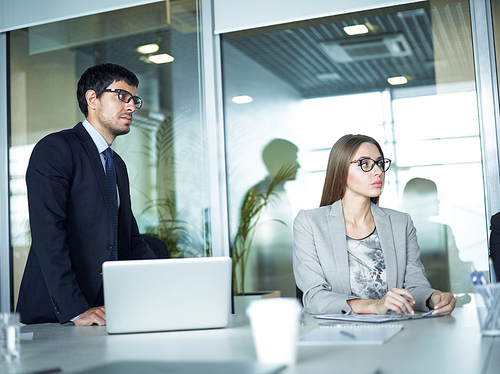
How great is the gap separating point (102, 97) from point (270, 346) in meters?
1.95

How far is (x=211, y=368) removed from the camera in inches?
45.7

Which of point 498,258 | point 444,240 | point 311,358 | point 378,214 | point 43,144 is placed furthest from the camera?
point 444,240

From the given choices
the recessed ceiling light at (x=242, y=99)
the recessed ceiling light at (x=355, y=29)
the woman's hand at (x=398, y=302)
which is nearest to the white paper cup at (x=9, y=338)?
the woman's hand at (x=398, y=302)

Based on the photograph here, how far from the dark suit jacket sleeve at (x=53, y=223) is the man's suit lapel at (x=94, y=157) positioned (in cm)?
10

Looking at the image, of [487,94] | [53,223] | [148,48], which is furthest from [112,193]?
[487,94]

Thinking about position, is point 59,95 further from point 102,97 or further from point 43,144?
point 43,144

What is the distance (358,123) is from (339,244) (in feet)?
4.37

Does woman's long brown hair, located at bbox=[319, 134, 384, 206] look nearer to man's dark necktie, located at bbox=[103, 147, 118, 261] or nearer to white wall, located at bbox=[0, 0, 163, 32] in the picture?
man's dark necktie, located at bbox=[103, 147, 118, 261]

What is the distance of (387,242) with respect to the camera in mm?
2604

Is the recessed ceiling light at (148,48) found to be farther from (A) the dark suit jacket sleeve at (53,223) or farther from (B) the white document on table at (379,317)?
(B) the white document on table at (379,317)

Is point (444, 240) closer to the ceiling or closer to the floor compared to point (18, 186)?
closer to the floor

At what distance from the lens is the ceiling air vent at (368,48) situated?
360 cm

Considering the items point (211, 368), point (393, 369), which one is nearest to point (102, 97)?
point (211, 368)

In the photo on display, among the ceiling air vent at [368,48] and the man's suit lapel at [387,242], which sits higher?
the ceiling air vent at [368,48]
